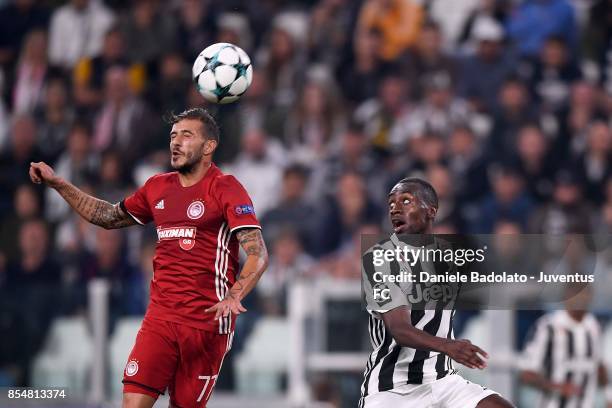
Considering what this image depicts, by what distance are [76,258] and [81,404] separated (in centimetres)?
244

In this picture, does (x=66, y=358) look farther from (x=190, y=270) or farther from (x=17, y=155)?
(x=190, y=270)

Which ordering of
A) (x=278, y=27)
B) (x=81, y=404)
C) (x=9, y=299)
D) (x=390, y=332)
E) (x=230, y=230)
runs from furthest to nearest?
(x=278, y=27) → (x=9, y=299) → (x=81, y=404) → (x=230, y=230) → (x=390, y=332)

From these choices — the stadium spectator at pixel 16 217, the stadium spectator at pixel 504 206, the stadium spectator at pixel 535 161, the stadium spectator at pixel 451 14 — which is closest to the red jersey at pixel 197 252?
the stadium spectator at pixel 504 206

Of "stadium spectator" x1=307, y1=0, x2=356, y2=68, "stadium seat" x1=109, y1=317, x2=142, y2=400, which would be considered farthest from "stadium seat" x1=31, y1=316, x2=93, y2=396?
"stadium spectator" x1=307, y1=0, x2=356, y2=68

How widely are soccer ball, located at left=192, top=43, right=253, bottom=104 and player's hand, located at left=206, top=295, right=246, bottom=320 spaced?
65.7 inches

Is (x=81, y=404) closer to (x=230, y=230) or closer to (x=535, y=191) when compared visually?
(x=230, y=230)

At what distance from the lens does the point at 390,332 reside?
232 inches

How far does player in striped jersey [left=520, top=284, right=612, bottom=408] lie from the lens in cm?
959

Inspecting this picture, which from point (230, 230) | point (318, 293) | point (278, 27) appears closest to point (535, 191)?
point (318, 293)

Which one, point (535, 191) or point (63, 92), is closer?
point (535, 191)

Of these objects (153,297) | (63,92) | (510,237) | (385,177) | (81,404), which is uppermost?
(63,92)

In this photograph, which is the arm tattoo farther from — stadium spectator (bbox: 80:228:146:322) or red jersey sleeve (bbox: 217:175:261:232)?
stadium spectator (bbox: 80:228:146:322)

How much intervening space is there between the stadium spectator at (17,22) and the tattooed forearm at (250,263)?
28.0ft

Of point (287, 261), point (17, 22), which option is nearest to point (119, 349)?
point (287, 261)
